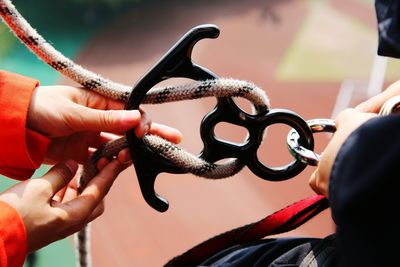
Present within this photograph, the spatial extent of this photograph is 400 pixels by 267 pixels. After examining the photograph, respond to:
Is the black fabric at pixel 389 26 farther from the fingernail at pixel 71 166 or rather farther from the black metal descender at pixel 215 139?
the fingernail at pixel 71 166

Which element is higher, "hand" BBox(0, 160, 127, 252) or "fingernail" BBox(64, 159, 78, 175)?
"fingernail" BBox(64, 159, 78, 175)

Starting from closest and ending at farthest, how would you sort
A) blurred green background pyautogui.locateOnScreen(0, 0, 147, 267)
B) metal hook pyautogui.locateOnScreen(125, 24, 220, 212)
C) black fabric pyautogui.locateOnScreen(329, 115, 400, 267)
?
black fabric pyautogui.locateOnScreen(329, 115, 400, 267) → metal hook pyautogui.locateOnScreen(125, 24, 220, 212) → blurred green background pyautogui.locateOnScreen(0, 0, 147, 267)

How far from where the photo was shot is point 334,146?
38 centimetres

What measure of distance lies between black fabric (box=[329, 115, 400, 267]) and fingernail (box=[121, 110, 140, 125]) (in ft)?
0.62

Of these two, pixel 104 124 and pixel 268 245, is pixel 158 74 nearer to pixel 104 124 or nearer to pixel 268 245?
pixel 104 124

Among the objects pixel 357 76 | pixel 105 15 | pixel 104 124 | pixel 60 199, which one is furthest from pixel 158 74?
pixel 105 15

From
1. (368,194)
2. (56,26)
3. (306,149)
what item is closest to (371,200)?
(368,194)

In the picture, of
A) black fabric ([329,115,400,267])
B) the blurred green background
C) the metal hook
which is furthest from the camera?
the blurred green background

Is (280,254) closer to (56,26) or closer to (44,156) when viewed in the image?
(44,156)

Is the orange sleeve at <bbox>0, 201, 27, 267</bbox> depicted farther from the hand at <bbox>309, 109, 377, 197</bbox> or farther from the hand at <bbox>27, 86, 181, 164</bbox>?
the hand at <bbox>309, 109, 377, 197</bbox>

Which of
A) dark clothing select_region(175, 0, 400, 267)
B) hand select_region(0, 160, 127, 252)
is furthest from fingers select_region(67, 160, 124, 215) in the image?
dark clothing select_region(175, 0, 400, 267)

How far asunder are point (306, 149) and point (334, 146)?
68mm

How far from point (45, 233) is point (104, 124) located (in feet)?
0.36

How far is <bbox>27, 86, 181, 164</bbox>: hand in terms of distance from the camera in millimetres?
455
